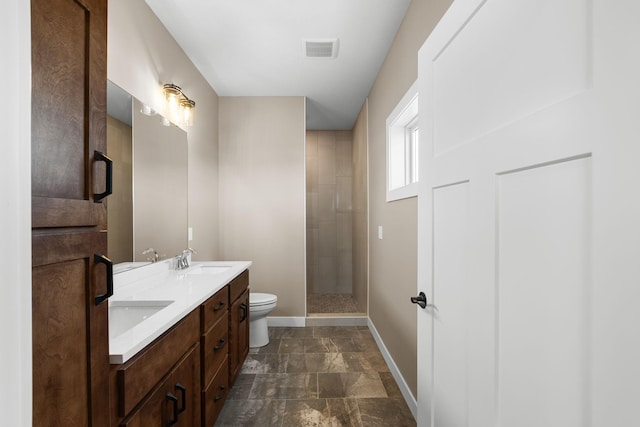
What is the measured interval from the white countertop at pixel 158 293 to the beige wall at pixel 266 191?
3.35ft

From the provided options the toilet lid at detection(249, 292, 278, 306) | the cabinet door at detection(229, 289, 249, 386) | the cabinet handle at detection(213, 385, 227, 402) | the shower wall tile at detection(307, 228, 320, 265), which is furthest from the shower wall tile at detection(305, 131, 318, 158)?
the cabinet handle at detection(213, 385, 227, 402)

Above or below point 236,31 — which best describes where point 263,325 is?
below

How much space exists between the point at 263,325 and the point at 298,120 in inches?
87.3

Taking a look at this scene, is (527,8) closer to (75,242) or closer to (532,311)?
(532,311)

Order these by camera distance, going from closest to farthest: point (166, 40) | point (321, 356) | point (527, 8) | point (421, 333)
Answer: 1. point (527, 8)
2. point (421, 333)
3. point (166, 40)
4. point (321, 356)

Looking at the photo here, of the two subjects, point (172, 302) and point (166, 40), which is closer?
point (172, 302)

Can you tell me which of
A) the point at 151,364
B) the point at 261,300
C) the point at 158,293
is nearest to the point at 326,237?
the point at 261,300

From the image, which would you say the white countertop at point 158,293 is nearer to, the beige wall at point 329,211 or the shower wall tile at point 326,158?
the beige wall at point 329,211

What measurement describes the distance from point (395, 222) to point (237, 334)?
1.42m

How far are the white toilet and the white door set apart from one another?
202 centimetres

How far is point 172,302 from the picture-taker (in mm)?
1516

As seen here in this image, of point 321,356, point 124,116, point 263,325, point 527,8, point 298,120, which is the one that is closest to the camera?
point 527,8

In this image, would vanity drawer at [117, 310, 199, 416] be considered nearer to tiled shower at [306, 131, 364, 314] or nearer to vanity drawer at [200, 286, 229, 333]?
vanity drawer at [200, 286, 229, 333]

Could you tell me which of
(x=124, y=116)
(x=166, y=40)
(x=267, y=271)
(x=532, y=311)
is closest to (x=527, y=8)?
(x=532, y=311)
